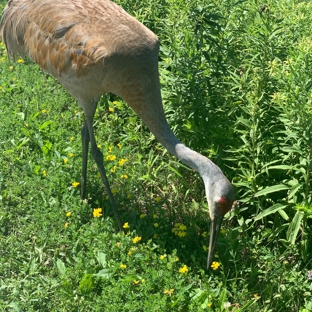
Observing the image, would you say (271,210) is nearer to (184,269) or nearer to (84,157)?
(184,269)

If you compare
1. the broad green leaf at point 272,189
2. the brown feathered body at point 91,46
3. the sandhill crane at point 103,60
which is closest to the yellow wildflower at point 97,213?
the sandhill crane at point 103,60

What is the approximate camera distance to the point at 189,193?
16.9 feet

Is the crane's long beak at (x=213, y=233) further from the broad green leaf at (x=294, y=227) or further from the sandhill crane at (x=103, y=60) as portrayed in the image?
the broad green leaf at (x=294, y=227)

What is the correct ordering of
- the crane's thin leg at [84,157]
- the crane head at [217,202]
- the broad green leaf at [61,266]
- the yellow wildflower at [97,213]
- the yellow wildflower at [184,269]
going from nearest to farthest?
the crane head at [217,202] < the yellow wildflower at [184,269] < the broad green leaf at [61,266] < the yellow wildflower at [97,213] < the crane's thin leg at [84,157]

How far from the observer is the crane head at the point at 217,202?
4.06m

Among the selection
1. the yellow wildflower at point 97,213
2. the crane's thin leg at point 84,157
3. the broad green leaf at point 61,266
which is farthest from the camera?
the crane's thin leg at point 84,157

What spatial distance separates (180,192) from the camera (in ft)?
17.0

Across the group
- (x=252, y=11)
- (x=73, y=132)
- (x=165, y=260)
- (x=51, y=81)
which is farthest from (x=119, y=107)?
(x=165, y=260)

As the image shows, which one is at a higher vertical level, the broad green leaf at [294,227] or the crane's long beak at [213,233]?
the broad green leaf at [294,227]

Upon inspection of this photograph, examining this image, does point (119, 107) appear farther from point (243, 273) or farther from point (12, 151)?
point (243, 273)

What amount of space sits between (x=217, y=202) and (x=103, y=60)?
1555 millimetres

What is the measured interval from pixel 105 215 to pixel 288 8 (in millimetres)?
2762

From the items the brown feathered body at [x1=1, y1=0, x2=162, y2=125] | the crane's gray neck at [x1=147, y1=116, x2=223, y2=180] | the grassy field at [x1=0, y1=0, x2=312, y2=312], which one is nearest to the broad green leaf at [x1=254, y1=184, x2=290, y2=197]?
the grassy field at [x1=0, y1=0, x2=312, y2=312]

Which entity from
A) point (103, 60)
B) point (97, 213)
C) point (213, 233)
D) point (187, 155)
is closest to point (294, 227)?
point (213, 233)
